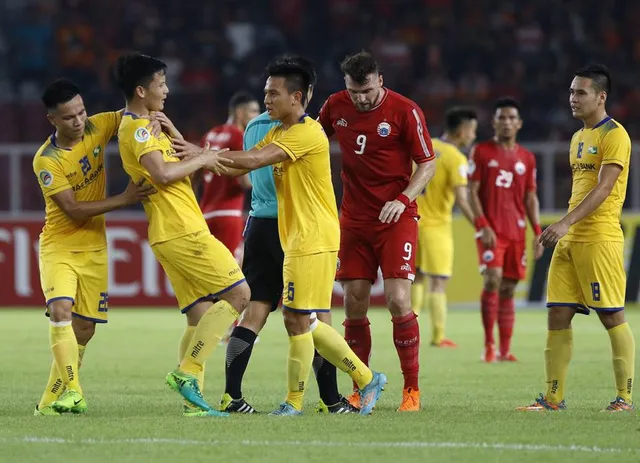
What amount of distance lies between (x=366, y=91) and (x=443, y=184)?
17.9 feet

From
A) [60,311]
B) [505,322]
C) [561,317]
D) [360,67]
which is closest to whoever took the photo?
[60,311]

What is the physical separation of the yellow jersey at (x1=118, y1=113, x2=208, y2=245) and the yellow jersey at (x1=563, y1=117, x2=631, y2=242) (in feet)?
7.47

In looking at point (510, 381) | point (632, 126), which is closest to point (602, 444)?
point (510, 381)

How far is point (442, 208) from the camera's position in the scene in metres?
13.0

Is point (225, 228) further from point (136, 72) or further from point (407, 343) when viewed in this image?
point (136, 72)

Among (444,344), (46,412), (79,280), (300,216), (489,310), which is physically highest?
(300,216)

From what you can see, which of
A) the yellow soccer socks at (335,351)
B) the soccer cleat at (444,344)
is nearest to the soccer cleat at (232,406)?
the yellow soccer socks at (335,351)

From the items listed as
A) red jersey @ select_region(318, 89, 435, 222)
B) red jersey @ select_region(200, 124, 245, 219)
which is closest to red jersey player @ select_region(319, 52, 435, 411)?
red jersey @ select_region(318, 89, 435, 222)

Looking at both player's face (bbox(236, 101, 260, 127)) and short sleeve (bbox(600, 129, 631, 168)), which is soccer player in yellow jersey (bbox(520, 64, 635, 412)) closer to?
short sleeve (bbox(600, 129, 631, 168))

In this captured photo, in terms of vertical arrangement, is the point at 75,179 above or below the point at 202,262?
above

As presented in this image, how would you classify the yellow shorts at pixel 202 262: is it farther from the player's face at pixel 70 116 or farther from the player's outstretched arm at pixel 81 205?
the player's face at pixel 70 116

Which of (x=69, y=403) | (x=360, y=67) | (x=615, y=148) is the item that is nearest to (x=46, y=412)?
(x=69, y=403)

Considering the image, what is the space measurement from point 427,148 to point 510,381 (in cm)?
262

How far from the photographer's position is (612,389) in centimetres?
893
